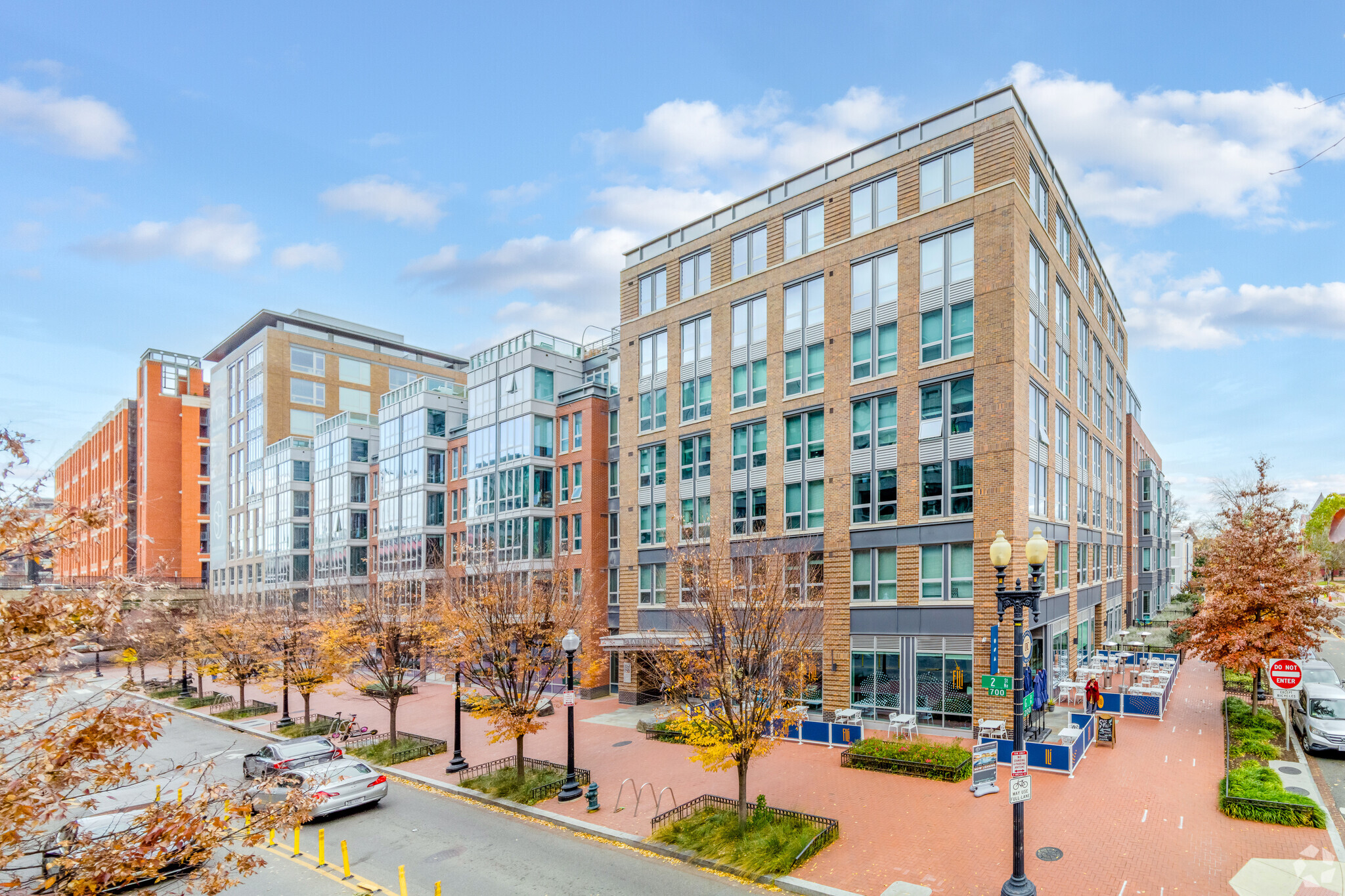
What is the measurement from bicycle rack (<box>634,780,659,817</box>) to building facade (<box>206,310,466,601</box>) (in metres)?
46.8

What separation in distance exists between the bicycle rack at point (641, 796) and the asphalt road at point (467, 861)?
185 centimetres

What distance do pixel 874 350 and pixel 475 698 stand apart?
60.0 ft

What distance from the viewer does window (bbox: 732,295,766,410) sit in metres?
32.2

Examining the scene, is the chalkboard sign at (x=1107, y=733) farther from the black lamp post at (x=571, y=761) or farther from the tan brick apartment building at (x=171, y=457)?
the tan brick apartment building at (x=171, y=457)

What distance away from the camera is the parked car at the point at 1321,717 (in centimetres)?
2127

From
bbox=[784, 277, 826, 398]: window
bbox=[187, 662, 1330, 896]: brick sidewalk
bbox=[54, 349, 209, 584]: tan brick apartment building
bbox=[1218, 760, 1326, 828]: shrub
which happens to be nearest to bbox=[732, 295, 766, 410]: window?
bbox=[784, 277, 826, 398]: window

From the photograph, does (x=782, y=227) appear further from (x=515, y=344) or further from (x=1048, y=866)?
(x=1048, y=866)

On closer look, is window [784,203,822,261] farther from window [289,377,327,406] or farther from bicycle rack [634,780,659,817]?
window [289,377,327,406]

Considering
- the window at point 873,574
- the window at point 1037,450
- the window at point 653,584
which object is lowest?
the window at point 653,584

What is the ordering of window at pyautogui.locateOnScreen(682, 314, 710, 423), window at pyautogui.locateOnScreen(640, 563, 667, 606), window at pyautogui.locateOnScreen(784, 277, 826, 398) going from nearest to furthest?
window at pyautogui.locateOnScreen(784, 277, 826, 398), window at pyautogui.locateOnScreen(682, 314, 710, 423), window at pyautogui.locateOnScreen(640, 563, 667, 606)

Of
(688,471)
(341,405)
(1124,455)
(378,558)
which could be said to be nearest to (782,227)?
(688,471)

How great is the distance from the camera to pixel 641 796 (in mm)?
20141

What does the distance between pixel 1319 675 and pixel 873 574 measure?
52.4 ft

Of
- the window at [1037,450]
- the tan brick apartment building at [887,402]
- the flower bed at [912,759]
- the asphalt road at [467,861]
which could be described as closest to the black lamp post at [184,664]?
the tan brick apartment building at [887,402]
